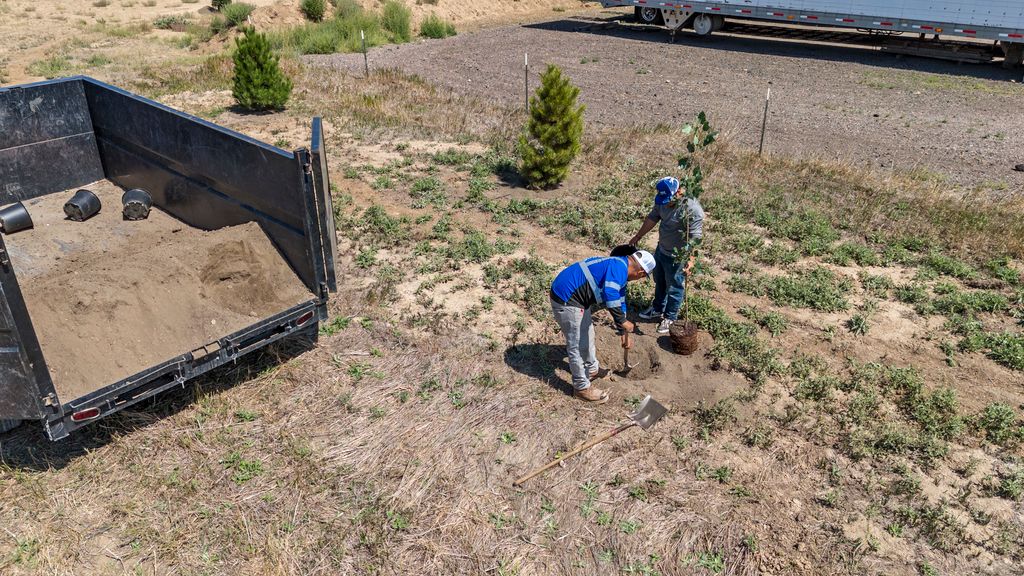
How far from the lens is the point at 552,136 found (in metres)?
10.6

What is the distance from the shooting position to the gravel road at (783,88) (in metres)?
13.4

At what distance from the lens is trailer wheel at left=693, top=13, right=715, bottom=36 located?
81.3 ft

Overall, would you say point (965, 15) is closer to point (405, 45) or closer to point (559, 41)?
point (559, 41)

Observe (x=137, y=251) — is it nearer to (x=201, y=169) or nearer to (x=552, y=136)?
(x=201, y=169)

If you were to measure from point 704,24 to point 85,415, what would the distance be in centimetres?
2430

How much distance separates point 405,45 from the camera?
975 inches

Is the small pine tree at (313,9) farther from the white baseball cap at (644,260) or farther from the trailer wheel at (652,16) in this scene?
the white baseball cap at (644,260)

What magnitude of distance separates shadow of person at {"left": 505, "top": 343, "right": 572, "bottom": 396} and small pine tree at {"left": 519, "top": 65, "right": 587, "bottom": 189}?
14.3 ft

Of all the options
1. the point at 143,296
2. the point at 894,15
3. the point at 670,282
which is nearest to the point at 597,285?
the point at 670,282

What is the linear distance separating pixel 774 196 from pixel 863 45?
1690 cm

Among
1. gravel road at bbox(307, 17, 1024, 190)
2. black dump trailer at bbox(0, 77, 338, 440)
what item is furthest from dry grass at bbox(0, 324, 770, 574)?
gravel road at bbox(307, 17, 1024, 190)

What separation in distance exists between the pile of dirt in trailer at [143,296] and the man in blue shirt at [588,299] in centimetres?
213

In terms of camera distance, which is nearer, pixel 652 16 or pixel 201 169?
pixel 201 169

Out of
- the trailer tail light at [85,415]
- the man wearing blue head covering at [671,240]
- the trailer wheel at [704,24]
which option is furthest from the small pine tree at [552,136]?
the trailer wheel at [704,24]
